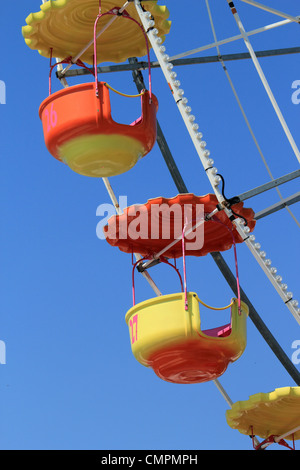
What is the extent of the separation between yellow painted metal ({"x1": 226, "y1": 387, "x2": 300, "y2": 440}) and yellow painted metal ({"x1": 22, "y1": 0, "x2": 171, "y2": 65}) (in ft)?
13.0

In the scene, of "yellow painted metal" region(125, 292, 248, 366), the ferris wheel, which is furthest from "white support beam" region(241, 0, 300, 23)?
"yellow painted metal" region(125, 292, 248, 366)

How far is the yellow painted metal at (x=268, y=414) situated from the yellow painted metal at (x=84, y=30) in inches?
156

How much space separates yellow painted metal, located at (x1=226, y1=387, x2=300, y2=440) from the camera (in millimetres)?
15648

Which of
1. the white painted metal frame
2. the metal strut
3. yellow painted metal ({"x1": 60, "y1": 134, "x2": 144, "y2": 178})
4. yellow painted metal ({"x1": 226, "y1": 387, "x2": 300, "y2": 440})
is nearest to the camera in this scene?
the white painted metal frame

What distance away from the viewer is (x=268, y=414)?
1614 cm

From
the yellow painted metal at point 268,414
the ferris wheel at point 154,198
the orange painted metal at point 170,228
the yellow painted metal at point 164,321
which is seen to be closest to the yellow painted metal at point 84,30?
the ferris wheel at point 154,198

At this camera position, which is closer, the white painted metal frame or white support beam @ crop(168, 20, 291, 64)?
the white painted metal frame

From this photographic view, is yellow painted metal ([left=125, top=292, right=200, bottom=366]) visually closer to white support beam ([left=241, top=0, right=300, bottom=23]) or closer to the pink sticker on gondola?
the pink sticker on gondola

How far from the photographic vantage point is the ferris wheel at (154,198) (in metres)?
14.6

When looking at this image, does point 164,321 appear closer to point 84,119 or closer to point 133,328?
point 133,328

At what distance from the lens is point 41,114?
49.6ft

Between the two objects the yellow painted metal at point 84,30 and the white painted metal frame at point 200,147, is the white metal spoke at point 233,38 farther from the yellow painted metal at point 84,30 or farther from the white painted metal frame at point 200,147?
the white painted metal frame at point 200,147
